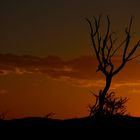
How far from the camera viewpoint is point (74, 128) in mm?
13820

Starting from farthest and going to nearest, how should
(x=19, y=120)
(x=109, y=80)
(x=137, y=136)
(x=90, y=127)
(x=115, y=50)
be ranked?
1. (x=115, y=50)
2. (x=109, y=80)
3. (x=19, y=120)
4. (x=90, y=127)
5. (x=137, y=136)

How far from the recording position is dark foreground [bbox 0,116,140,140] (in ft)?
43.3

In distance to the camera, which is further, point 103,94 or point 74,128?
point 103,94

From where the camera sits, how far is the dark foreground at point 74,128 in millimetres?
13203

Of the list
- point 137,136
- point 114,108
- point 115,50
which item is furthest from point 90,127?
point 114,108

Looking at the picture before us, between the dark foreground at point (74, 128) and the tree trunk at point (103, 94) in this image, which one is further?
the tree trunk at point (103, 94)

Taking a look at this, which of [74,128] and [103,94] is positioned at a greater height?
[103,94]

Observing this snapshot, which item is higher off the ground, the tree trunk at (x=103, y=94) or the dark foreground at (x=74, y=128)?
the tree trunk at (x=103, y=94)

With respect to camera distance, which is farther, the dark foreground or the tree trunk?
the tree trunk

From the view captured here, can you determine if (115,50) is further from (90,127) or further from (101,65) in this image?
(90,127)

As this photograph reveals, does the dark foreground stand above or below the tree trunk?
below

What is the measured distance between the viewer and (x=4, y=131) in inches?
562

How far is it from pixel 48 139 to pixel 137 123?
3.14m

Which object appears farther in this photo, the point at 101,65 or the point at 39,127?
the point at 101,65
